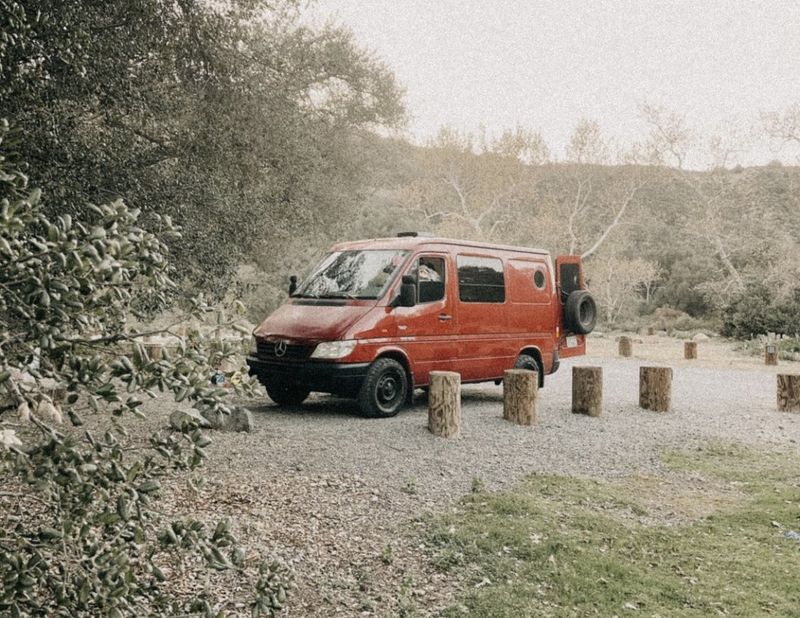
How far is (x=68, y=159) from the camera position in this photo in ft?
22.2

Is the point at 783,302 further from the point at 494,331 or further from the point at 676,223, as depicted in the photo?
the point at 676,223

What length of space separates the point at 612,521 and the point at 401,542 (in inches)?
66.0

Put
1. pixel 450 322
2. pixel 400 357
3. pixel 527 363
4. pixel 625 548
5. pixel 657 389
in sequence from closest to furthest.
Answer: pixel 625 548 < pixel 400 357 < pixel 450 322 < pixel 657 389 < pixel 527 363

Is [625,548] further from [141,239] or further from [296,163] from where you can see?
[296,163]

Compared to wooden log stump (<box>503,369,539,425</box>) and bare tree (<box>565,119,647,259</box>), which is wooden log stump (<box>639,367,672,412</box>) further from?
bare tree (<box>565,119,647,259</box>)

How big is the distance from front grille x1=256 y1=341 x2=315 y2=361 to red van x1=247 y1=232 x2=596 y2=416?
0.5 inches

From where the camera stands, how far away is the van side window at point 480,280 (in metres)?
9.59

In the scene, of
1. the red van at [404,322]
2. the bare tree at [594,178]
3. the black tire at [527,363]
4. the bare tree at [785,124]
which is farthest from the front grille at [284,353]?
the bare tree at [785,124]

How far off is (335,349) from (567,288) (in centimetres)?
488

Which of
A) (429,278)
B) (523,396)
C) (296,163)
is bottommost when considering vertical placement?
(523,396)

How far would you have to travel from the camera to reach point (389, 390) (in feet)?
28.7

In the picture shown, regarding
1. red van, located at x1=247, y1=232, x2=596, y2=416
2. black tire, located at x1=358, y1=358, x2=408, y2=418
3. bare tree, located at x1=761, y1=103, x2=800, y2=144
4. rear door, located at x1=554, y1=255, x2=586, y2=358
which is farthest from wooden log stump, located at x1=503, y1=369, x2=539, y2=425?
bare tree, located at x1=761, y1=103, x2=800, y2=144

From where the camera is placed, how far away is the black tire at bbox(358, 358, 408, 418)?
8391mm

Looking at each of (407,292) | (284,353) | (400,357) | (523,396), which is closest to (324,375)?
(284,353)
